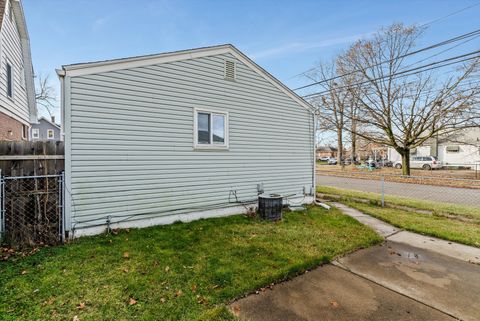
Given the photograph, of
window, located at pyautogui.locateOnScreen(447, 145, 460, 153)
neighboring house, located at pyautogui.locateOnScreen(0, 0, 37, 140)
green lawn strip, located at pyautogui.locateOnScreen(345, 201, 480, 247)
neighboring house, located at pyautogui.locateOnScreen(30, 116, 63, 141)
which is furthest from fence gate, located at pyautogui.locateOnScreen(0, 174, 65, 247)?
window, located at pyautogui.locateOnScreen(447, 145, 460, 153)

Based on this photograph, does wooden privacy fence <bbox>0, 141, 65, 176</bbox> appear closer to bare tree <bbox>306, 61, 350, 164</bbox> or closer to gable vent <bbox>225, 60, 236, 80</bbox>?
gable vent <bbox>225, 60, 236, 80</bbox>

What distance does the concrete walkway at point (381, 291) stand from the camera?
8.74ft

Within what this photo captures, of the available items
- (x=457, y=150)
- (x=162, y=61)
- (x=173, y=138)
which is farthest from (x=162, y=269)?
(x=457, y=150)

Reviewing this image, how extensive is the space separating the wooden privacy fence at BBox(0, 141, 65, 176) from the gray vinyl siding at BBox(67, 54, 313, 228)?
1.23 ft

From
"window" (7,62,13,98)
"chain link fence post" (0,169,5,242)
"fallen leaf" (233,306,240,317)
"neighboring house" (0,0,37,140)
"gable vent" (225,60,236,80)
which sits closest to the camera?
"fallen leaf" (233,306,240,317)

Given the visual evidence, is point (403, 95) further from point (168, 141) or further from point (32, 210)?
point (32, 210)

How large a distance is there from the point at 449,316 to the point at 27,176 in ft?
22.0

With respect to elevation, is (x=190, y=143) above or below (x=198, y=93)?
below

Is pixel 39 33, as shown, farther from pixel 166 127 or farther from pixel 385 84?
pixel 385 84

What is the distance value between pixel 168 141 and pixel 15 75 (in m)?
8.91

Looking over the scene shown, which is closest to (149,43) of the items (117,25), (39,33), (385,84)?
(117,25)

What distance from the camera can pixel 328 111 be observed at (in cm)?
2189

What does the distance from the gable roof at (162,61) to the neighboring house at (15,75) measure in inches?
224

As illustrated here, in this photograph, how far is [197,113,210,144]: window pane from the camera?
6.27 metres
